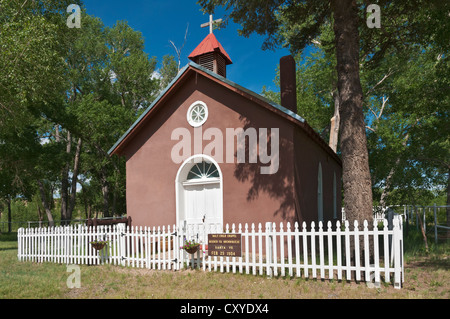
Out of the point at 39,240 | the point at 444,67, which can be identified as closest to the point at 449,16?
the point at 444,67

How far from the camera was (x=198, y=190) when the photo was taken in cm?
1342

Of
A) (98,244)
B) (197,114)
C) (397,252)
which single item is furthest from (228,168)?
(397,252)

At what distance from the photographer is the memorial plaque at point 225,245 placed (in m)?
8.78

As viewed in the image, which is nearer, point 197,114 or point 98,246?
point 98,246

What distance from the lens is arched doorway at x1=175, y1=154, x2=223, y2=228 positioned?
13.1 meters

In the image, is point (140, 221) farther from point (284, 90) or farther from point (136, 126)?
point (284, 90)

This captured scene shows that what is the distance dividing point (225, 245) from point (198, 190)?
185 inches

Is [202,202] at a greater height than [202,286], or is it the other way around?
[202,202]

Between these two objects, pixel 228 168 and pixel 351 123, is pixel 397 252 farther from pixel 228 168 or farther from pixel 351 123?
pixel 228 168

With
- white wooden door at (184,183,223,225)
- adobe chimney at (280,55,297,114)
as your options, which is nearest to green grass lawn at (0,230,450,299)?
white wooden door at (184,183,223,225)

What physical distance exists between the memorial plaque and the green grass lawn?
0.53 m

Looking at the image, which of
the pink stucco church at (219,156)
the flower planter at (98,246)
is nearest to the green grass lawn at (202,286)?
the flower planter at (98,246)
